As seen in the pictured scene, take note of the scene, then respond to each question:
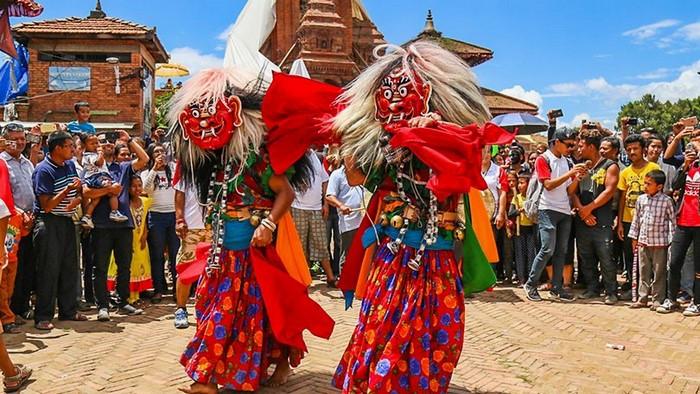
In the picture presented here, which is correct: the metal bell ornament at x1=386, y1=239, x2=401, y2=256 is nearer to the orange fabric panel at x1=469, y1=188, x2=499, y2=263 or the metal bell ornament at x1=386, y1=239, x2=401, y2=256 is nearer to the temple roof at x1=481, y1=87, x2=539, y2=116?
the orange fabric panel at x1=469, y1=188, x2=499, y2=263

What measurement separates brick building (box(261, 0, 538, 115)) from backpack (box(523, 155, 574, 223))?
11799 mm

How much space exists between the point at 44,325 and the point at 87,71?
2008 cm

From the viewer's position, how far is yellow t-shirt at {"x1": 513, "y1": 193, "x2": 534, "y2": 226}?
27.4 ft

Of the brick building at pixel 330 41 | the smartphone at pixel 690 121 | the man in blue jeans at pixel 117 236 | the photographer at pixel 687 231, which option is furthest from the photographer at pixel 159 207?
the brick building at pixel 330 41

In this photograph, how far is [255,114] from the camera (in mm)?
4125

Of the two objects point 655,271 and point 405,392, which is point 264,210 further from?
point 655,271

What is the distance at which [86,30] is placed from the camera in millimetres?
23609

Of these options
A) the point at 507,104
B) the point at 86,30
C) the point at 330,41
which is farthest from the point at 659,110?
the point at 86,30

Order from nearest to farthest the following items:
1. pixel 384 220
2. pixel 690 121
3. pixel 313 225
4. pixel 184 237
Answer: pixel 384 220, pixel 184 237, pixel 690 121, pixel 313 225

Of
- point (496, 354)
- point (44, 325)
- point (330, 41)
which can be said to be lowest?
point (496, 354)

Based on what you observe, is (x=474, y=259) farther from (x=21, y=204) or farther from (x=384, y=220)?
(x=21, y=204)

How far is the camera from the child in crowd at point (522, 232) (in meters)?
8.41

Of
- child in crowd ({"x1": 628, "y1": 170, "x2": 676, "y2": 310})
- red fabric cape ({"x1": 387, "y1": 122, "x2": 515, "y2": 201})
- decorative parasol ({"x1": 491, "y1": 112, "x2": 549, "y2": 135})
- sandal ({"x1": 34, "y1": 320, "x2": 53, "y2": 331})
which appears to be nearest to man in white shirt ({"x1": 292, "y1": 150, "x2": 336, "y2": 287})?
sandal ({"x1": 34, "y1": 320, "x2": 53, "y2": 331})

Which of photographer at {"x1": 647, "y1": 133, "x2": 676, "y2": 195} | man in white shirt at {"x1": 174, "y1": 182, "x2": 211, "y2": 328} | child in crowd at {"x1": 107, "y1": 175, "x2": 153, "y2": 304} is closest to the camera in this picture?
man in white shirt at {"x1": 174, "y1": 182, "x2": 211, "y2": 328}
